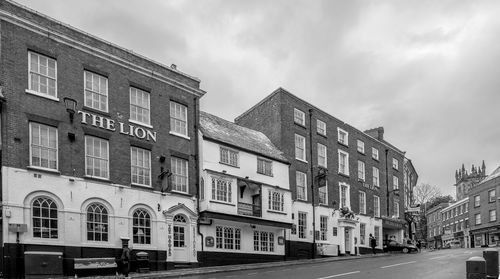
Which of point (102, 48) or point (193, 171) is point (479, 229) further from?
point (102, 48)

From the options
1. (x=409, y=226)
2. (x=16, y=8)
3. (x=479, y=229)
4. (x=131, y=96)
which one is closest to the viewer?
(x=16, y=8)

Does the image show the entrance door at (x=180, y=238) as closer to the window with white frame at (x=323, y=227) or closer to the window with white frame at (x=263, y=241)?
the window with white frame at (x=263, y=241)

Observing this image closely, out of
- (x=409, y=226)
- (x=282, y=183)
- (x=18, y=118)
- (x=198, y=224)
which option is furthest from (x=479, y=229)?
(x=18, y=118)

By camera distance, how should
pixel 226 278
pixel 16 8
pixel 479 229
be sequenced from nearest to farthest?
pixel 226 278, pixel 16 8, pixel 479 229

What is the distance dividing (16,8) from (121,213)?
9922mm

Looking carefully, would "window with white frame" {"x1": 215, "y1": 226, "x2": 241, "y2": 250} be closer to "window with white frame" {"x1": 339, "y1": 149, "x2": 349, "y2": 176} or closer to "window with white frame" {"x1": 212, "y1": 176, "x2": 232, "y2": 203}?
"window with white frame" {"x1": 212, "y1": 176, "x2": 232, "y2": 203}

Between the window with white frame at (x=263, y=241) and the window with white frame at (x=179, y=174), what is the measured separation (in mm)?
6431

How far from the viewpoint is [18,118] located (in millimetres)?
19344

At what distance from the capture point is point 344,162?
42.5m

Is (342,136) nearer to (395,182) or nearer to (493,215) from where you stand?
(395,182)

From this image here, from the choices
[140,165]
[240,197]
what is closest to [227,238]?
[240,197]

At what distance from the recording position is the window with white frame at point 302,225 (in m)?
34.9

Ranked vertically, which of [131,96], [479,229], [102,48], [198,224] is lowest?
[479,229]

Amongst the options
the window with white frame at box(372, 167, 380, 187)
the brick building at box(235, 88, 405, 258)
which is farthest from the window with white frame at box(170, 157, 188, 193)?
the window with white frame at box(372, 167, 380, 187)
